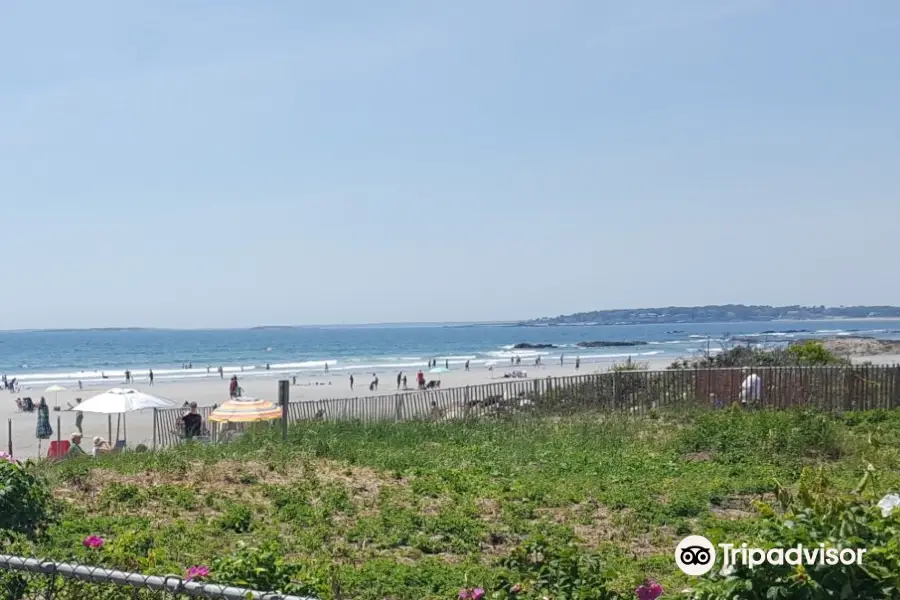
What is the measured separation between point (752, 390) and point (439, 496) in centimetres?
1160

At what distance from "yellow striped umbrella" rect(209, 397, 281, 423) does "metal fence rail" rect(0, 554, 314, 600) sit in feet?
43.8

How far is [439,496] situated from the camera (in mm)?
10297

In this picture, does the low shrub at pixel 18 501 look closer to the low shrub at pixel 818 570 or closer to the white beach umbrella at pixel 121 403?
the low shrub at pixel 818 570

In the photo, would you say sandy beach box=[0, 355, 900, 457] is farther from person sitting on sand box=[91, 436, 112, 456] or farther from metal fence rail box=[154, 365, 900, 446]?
metal fence rail box=[154, 365, 900, 446]

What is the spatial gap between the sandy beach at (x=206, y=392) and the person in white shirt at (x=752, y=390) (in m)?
14.4

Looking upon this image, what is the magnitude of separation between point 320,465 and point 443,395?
9.13m

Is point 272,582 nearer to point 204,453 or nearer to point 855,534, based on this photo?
point 855,534

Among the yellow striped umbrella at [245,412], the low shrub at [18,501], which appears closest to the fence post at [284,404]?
the yellow striped umbrella at [245,412]

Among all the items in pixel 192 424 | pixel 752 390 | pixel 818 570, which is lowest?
pixel 192 424

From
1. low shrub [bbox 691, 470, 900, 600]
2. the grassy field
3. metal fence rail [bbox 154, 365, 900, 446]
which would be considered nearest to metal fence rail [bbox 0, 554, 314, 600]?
the grassy field

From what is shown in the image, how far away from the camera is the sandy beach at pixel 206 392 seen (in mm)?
33594

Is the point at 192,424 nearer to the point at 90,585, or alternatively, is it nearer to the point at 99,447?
the point at 99,447

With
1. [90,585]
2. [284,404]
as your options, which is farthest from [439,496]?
[284,404]

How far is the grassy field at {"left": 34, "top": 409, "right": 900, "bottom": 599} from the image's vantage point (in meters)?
6.90
